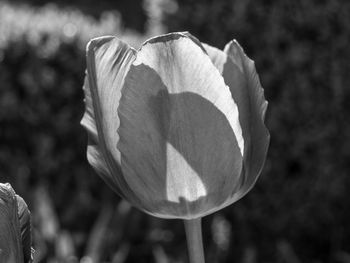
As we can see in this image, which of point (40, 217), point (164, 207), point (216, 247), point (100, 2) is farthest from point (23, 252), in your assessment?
point (100, 2)

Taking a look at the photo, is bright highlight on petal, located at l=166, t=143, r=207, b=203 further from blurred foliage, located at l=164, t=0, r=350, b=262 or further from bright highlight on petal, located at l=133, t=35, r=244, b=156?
blurred foliage, located at l=164, t=0, r=350, b=262

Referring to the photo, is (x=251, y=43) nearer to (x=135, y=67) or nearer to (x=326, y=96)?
(x=326, y=96)

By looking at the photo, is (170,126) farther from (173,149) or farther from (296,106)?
(296,106)

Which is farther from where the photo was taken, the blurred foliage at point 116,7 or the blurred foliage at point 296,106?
the blurred foliage at point 116,7

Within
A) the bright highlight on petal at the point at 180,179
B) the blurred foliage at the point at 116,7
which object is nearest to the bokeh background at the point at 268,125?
the bright highlight on petal at the point at 180,179

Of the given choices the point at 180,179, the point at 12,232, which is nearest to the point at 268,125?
the point at 180,179

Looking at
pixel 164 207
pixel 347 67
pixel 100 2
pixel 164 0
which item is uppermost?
pixel 164 207

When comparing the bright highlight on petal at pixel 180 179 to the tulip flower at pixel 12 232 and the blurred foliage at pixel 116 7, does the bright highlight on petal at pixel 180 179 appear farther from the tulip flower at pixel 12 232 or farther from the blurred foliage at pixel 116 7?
the blurred foliage at pixel 116 7

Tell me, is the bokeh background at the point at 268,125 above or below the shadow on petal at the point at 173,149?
below
